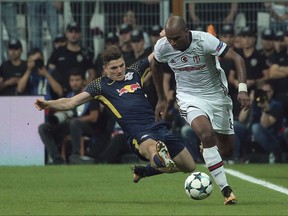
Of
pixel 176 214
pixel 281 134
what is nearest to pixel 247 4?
pixel 281 134

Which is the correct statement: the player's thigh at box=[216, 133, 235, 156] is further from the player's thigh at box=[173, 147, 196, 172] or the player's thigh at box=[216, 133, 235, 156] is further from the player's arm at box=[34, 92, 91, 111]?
the player's arm at box=[34, 92, 91, 111]

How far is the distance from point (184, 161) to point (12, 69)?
767 cm

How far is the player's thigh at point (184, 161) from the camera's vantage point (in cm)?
1295

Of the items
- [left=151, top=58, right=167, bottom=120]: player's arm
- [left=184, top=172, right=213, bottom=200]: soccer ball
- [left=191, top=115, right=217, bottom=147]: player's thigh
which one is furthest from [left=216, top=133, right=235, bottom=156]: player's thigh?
[left=184, top=172, right=213, bottom=200]: soccer ball

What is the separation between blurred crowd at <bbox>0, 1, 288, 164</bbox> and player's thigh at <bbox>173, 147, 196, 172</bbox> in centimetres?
593

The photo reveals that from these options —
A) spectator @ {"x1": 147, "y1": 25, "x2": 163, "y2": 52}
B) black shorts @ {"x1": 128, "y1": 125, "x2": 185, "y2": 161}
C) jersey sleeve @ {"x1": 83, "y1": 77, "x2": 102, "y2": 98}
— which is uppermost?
jersey sleeve @ {"x1": 83, "y1": 77, "x2": 102, "y2": 98}

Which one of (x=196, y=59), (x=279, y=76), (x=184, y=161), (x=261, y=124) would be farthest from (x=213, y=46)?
(x=279, y=76)

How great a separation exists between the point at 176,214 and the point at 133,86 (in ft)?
9.21

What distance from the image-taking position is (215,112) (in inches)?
505

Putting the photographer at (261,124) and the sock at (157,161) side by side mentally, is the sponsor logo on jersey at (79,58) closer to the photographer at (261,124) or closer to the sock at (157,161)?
the photographer at (261,124)

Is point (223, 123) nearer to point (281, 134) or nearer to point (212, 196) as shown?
point (212, 196)

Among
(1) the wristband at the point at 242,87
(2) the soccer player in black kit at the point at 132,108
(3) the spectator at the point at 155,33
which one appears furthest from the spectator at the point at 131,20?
(1) the wristband at the point at 242,87

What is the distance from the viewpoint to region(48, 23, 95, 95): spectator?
1991 cm

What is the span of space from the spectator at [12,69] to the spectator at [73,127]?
107 cm
